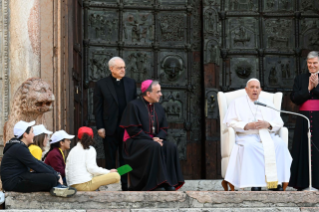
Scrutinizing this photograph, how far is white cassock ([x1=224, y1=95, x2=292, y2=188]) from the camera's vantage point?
7.57 m

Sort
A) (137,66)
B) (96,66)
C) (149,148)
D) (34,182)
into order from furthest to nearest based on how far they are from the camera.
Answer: (137,66)
(96,66)
(149,148)
(34,182)

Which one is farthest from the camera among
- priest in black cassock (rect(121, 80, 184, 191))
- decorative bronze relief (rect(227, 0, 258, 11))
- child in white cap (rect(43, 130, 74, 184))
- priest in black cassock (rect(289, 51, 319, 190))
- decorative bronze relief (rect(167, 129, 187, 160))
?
decorative bronze relief (rect(227, 0, 258, 11))

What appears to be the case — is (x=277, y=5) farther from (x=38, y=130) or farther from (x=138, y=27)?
(x=38, y=130)

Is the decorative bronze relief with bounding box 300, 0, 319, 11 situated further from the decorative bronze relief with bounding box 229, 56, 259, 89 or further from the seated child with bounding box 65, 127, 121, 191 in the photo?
the seated child with bounding box 65, 127, 121, 191

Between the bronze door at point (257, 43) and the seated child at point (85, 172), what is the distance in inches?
134

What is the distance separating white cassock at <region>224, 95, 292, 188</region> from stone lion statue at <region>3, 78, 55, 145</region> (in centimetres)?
230

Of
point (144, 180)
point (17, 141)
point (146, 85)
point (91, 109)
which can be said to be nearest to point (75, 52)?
point (91, 109)

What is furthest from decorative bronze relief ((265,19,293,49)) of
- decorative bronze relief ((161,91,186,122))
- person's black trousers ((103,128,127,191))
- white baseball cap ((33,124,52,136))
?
white baseball cap ((33,124,52,136))

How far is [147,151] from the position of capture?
727cm

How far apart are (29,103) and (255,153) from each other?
106 inches

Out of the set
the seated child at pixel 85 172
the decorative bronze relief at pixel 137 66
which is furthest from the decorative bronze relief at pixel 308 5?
the seated child at pixel 85 172

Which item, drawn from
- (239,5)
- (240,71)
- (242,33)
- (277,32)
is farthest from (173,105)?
(277,32)

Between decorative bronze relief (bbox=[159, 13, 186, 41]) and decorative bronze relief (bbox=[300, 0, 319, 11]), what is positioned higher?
decorative bronze relief (bbox=[300, 0, 319, 11])

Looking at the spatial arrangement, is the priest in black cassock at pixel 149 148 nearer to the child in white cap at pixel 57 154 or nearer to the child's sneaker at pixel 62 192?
the child in white cap at pixel 57 154
